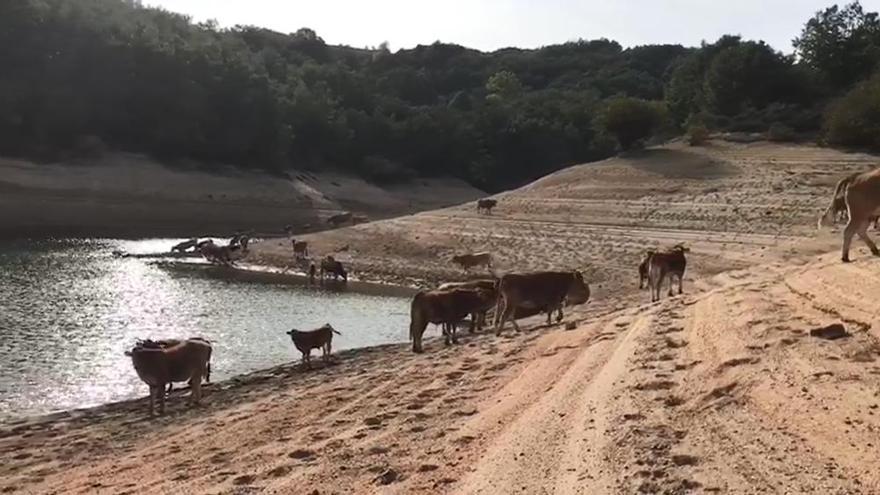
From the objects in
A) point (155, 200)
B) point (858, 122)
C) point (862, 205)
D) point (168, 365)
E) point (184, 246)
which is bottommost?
point (184, 246)

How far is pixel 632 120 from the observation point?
5312 cm

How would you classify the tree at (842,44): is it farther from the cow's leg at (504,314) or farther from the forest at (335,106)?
the cow's leg at (504,314)

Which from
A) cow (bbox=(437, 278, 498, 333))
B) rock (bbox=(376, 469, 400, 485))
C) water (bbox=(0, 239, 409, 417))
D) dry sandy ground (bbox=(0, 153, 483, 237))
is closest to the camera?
rock (bbox=(376, 469, 400, 485))

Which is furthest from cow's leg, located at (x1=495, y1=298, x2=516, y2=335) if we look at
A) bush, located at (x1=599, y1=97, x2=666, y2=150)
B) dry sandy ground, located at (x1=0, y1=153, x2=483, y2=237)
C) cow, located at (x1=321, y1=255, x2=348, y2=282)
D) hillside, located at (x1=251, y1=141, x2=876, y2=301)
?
bush, located at (x1=599, y1=97, x2=666, y2=150)

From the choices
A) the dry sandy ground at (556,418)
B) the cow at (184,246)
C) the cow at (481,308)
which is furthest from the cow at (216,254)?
the dry sandy ground at (556,418)

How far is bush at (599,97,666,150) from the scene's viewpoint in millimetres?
53125

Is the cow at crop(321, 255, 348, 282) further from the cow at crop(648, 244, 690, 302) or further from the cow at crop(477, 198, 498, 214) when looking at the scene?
the cow at crop(648, 244, 690, 302)

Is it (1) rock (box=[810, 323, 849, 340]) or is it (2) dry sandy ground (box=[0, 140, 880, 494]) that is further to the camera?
(1) rock (box=[810, 323, 849, 340])

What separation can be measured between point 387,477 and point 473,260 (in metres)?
26.7

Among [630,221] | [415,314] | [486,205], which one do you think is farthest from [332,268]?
[415,314]

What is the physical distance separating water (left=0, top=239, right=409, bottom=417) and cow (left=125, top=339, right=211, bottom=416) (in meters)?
1.51

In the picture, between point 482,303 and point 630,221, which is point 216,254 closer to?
point 630,221

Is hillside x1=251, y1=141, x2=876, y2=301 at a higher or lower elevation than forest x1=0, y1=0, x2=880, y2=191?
lower

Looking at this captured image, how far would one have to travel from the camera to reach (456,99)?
13188 centimetres
